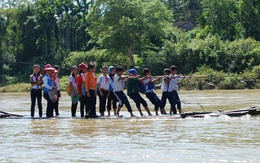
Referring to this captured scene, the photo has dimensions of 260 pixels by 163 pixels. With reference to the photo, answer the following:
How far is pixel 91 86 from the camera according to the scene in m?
17.5

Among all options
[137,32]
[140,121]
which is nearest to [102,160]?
[140,121]

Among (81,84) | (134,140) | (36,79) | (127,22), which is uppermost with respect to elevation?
(127,22)

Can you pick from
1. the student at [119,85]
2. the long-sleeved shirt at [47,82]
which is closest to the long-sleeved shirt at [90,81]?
the student at [119,85]

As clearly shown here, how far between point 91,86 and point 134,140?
18.1 feet

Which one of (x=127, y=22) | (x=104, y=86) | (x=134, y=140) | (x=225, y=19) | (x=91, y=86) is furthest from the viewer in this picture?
(x=225, y=19)

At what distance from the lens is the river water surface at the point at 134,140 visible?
10109 millimetres

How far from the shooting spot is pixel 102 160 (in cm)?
986

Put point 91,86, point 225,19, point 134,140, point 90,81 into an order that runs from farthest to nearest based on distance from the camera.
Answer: point 225,19 → point 91,86 → point 90,81 → point 134,140

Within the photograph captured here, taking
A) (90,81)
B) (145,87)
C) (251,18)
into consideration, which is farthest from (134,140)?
(251,18)

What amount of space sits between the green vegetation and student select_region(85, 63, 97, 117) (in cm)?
2103

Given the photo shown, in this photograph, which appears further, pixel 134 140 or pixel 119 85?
pixel 119 85

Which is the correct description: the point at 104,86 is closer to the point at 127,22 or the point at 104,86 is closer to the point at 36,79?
the point at 36,79

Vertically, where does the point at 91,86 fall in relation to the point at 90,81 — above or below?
below

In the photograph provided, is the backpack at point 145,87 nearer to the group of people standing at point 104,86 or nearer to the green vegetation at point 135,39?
the group of people standing at point 104,86
